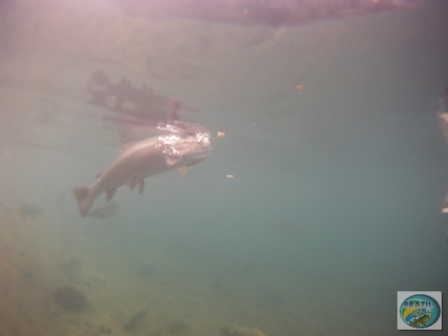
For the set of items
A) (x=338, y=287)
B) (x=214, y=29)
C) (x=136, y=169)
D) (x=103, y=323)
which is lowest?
(x=103, y=323)

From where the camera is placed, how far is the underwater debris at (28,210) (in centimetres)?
1970

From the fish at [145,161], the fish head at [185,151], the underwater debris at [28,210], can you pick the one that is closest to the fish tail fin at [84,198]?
the fish at [145,161]

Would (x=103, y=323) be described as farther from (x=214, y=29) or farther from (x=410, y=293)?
(x=214, y=29)

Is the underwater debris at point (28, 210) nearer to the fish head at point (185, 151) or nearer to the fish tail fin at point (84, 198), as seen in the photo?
the fish tail fin at point (84, 198)

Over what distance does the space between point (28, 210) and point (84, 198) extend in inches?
577

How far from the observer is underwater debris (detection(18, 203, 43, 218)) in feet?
64.6

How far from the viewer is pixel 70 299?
12.2 metres

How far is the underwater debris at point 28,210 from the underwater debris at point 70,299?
378 inches

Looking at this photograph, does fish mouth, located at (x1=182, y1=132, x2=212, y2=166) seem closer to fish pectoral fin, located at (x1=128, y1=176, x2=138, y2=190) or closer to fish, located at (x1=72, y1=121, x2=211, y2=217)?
fish, located at (x1=72, y1=121, x2=211, y2=217)

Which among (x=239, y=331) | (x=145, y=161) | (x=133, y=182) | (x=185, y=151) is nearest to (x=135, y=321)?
(x=239, y=331)

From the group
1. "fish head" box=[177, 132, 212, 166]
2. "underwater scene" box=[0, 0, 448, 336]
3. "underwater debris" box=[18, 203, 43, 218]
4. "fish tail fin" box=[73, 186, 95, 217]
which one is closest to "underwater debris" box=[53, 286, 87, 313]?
"underwater scene" box=[0, 0, 448, 336]

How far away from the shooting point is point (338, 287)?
98.2ft

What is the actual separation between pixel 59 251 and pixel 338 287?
954 inches

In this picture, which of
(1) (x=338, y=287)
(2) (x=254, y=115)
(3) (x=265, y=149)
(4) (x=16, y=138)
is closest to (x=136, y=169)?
(2) (x=254, y=115)
